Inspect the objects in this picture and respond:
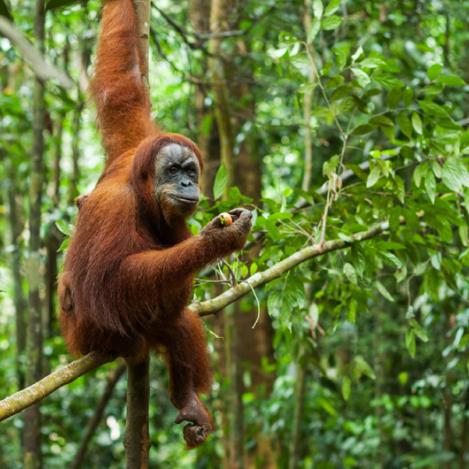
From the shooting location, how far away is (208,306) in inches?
124

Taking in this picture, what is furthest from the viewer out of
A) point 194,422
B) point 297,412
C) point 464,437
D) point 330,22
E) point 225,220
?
point 464,437

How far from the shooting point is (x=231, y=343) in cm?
557

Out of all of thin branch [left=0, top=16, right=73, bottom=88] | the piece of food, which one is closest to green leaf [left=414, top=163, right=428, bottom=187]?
the piece of food

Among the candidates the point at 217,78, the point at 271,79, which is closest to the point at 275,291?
the point at 217,78

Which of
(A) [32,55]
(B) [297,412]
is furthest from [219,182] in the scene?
(B) [297,412]

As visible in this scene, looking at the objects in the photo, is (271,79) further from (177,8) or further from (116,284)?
(116,284)

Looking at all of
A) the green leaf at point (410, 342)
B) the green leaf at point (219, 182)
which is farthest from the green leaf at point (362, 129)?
the green leaf at point (410, 342)

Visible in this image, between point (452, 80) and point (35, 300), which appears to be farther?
point (35, 300)

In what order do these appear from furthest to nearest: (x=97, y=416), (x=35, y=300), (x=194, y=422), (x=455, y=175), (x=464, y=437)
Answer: (x=464, y=437) < (x=97, y=416) < (x=35, y=300) < (x=194, y=422) < (x=455, y=175)

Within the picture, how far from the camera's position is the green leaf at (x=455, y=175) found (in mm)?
3316

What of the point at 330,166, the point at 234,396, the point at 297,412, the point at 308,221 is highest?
the point at 330,166

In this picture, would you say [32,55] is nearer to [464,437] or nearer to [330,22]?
[330,22]

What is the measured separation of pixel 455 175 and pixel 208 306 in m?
1.21

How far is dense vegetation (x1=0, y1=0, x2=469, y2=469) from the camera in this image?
11.7ft
